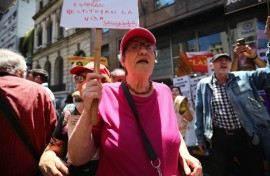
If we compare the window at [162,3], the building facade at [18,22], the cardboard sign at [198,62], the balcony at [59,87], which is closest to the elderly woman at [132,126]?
the cardboard sign at [198,62]

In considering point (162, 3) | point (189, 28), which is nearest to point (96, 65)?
point (189, 28)

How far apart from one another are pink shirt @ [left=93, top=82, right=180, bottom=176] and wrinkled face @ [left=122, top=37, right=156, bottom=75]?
0.17m

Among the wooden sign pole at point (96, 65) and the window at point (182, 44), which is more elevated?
the window at point (182, 44)

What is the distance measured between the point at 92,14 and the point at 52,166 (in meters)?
0.97

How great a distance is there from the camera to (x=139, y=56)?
169 cm

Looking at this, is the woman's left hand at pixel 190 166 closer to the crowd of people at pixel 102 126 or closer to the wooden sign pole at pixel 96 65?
the crowd of people at pixel 102 126

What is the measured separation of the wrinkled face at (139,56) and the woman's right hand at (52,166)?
773 mm

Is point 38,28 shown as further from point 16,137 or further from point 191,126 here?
point 16,137

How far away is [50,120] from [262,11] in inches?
331

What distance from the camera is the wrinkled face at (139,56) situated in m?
1.69

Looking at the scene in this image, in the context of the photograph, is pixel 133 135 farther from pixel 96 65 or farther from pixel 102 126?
pixel 96 65

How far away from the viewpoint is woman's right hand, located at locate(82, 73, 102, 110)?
4.33ft

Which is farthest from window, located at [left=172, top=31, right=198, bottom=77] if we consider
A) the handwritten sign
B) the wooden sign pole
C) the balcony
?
the balcony

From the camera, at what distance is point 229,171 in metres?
3.33
